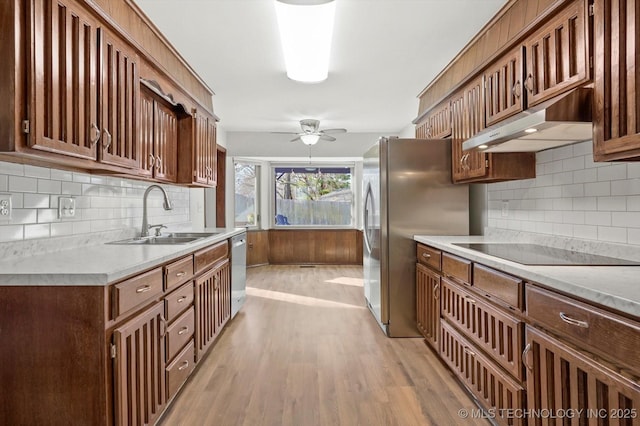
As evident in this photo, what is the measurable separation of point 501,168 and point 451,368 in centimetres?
141

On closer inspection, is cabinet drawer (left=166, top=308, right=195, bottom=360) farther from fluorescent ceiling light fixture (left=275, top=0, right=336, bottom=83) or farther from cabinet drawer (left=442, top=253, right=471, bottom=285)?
fluorescent ceiling light fixture (left=275, top=0, right=336, bottom=83)

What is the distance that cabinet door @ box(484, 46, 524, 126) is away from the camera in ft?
7.22

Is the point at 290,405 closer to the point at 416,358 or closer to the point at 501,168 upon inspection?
the point at 416,358

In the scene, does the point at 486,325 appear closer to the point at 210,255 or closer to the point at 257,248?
the point at 210,255

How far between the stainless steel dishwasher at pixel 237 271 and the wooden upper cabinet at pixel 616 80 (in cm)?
296

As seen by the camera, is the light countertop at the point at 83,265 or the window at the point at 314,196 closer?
the light countertop at the point at 83,265

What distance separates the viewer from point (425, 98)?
4.13 m

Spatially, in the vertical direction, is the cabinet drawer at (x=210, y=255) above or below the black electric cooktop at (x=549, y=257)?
below

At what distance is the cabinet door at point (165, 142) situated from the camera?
289cm

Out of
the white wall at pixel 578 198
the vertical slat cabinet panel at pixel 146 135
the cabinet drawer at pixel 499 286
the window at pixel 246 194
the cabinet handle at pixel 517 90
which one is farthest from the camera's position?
the window at pixel 246 194

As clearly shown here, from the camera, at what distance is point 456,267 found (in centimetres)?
241

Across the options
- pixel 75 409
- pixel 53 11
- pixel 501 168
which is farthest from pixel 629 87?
pixel 75 409

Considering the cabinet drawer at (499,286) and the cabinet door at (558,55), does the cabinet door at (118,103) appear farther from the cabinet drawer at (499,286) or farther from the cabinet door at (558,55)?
the cabinet door at (558,55)

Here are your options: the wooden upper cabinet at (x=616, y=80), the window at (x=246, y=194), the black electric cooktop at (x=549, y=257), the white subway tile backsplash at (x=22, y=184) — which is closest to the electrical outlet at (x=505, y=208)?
the black electric cooktop at (x=549, y=257)
